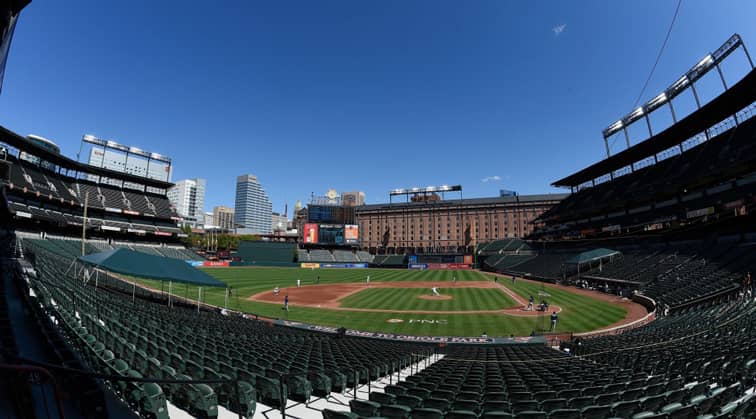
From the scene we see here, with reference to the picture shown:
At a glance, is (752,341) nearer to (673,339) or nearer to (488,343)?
(673,339)

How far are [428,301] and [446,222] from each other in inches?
3684

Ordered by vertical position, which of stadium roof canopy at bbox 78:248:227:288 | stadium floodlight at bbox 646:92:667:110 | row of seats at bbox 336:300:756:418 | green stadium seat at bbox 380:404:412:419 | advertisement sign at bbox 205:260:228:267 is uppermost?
stadium floodlight at bbox 646:92:667:110

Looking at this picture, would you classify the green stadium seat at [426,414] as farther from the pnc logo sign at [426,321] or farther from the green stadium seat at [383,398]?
the pnc logo sign at [426,321]

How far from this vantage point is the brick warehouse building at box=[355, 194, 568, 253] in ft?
398

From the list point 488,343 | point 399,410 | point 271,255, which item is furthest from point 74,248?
point 399,410

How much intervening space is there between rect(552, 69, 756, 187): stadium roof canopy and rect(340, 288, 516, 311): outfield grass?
34.4m

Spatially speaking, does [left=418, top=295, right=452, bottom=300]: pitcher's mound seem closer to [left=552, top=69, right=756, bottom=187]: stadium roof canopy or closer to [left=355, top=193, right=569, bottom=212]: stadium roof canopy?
[left=552, top=69, right=756, bottom=187]: stadium roof canopy

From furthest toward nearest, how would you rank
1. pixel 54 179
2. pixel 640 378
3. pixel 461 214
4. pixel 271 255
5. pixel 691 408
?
pixel 461 214 → pixel 271 255 → pixel 54 179 → pixel 640 378 → pixel 691 408

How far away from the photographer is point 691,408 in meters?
6.09

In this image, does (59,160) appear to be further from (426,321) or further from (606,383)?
(606,383)

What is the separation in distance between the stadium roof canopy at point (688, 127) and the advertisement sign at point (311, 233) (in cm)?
7108

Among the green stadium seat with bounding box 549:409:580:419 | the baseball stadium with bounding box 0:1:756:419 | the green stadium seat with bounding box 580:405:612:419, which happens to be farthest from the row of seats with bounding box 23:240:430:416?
the green stadium seat with bounding box 580:405:612:419

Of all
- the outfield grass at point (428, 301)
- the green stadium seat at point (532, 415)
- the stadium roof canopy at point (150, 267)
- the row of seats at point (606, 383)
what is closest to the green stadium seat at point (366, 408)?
the row of seats at point (606, 383)

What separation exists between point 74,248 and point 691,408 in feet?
224
